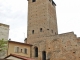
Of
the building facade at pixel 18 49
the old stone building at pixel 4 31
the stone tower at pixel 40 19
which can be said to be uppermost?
the stone tower at pixel 40 19

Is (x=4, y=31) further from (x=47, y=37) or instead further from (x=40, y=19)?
(x=40, y=19)

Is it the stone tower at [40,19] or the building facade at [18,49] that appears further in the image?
the stone tower at [40,19]

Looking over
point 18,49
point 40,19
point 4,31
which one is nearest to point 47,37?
point 40,19

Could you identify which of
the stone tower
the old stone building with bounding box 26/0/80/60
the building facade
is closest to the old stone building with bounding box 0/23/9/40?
the building facade

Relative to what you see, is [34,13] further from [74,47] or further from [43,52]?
[74,47]

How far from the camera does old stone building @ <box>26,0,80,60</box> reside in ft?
95.6

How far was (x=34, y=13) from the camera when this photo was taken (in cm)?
3666

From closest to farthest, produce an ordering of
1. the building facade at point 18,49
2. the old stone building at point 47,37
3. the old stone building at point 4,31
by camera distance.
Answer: the old stone building at point 4,31, the building facade at point 18,49, the old stone building at point 47,37

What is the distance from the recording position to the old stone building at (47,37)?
29.1m

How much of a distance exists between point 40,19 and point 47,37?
4844 millimetres

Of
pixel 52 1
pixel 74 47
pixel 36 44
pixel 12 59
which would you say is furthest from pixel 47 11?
pixel 12 59

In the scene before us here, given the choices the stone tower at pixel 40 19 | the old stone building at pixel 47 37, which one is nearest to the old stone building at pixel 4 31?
the old stone building at pixel 47 37

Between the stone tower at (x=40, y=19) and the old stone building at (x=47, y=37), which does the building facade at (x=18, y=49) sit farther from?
the stone tower at (x=40, y=19)

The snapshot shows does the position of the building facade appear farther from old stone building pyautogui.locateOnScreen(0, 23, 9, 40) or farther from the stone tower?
the stone tower
